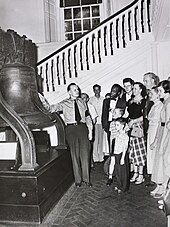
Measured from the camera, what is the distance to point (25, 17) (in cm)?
876

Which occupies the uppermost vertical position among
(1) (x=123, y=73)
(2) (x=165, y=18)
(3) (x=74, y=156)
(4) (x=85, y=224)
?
(2) (x=165, y=18)

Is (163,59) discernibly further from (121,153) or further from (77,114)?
(121,153)

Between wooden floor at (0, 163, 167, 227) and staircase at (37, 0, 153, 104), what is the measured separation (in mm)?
3183

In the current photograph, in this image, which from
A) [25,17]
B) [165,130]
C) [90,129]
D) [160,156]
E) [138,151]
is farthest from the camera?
[25,17]

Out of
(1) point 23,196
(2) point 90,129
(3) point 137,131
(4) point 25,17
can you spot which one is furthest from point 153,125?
(4) point 25,17

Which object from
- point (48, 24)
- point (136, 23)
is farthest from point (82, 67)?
point (48, 24)

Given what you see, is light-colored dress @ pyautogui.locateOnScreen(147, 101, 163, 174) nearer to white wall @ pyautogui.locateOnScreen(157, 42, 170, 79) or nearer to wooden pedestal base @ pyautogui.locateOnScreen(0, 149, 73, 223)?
wooden pedestal base @ pyautogui.locateOnScreen(0, 149, 73, 223)

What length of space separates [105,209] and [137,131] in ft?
4.36

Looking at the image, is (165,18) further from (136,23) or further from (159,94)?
(136,23)

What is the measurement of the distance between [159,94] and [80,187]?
1.88 meters

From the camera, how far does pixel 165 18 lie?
4984mm

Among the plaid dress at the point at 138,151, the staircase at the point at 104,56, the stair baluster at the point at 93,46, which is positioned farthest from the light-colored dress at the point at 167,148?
the stair baluster at the point at 93,46

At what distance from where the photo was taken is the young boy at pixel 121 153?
4254 mm

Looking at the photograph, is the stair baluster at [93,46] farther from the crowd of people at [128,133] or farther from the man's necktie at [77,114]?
the man's necktie at [77,114]
